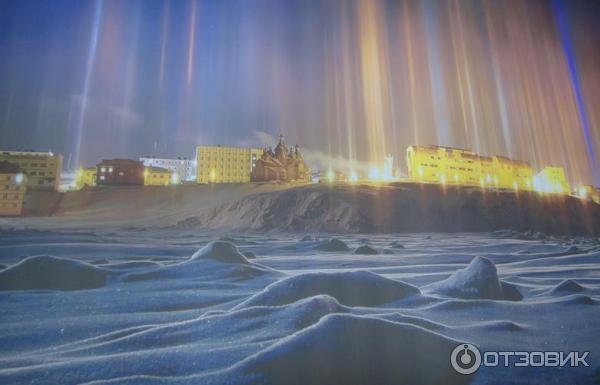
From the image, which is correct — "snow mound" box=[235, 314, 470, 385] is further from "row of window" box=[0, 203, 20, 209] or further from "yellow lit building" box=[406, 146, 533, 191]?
"yellow lit building" box=[406, 146, 533, 191]

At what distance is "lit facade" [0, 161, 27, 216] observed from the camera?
45.6 feet

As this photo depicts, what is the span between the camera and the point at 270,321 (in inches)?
180

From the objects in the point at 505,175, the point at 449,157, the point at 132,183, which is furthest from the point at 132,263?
the point at 505,175

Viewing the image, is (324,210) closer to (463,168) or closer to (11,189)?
(11,189)

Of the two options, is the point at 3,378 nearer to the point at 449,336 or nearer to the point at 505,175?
the point at 449,336

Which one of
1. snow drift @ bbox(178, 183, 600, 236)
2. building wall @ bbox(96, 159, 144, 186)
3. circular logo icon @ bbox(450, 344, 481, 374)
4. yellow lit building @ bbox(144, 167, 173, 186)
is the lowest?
circular logo icon @ bbox(450, 344, 481, 374)

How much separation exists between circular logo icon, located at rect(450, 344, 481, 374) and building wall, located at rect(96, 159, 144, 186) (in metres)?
21.9

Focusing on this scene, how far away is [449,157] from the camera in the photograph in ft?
127

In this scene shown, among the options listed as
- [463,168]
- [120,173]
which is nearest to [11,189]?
[120,173]

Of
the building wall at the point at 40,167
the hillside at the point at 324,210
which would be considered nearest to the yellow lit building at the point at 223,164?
the hillside at the point at 324,210

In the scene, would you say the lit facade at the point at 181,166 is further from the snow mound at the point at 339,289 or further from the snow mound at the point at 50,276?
the snow mound at the point at 339,289

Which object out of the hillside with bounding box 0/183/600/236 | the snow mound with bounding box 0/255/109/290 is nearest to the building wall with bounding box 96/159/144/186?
the hillside with bounding box 0/183/600/236

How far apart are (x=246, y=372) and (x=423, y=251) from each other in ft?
32.7

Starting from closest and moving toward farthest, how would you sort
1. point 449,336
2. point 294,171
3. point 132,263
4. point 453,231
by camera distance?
1. point 449,336
2. point 132,263
3. point 453,231
4. point 294,171
